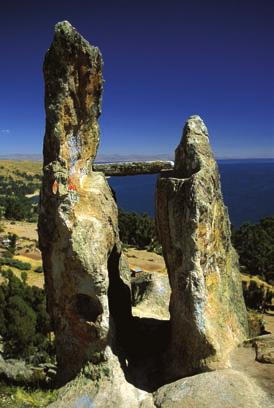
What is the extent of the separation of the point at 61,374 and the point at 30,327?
11673mm

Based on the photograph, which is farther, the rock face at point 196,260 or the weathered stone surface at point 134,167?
the weathered stone surface at point 134,167

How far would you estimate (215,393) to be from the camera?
805cm

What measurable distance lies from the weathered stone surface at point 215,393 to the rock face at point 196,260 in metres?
0.53

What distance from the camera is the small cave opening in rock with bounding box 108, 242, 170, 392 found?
10.1 m

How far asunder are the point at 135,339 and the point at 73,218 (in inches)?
180

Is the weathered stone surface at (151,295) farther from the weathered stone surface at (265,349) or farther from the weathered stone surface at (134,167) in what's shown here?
the weathered stone surface at (265,349)

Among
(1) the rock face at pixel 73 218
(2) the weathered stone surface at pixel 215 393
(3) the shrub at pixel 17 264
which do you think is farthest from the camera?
(3) the shrub at pixel 17 264

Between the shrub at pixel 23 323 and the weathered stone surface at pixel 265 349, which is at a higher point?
the weathered stone surface at pixel 265 349

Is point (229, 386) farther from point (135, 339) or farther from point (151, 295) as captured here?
point (151, 295)

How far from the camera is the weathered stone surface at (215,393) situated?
781 centimetres

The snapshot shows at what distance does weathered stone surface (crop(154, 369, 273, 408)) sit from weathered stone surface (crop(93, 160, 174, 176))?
227 inches

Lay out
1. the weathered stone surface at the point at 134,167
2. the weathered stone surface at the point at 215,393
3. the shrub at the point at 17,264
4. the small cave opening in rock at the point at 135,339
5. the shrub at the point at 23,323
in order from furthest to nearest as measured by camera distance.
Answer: the shrub at the point at 17,264 → the shrub at the point at 23,323 → the weathered stone surface at the point at 134,167 → the small cave opening in rock at the point at 135,339 → the weathered stone surface at the point at 215,393

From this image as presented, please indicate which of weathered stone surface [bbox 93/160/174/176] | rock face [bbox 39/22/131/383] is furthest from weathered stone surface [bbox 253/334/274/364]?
weathered stone surface [bbox 93/160/174/176]

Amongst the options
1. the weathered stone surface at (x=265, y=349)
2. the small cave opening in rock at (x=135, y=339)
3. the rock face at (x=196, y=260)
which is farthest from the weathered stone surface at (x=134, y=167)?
the weathered stone surface at (x=265, y=349)
